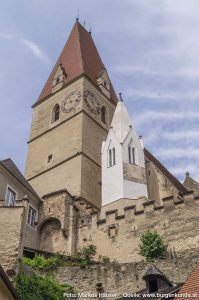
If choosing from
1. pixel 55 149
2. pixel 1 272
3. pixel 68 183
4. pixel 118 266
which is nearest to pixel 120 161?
pixel 68 183

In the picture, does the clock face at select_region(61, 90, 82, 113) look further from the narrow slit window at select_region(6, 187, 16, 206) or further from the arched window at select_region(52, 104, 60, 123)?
the narrow slit window at select_region(6, 187, 16, 206)

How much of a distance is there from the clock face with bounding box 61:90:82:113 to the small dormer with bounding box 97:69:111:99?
9.58 ft

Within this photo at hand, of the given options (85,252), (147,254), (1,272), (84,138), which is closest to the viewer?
(1,272)

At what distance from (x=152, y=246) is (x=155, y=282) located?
6073 millimetres

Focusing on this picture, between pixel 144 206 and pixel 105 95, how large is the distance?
1459cm

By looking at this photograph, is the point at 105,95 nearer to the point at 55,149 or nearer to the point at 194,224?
the point at 55,149

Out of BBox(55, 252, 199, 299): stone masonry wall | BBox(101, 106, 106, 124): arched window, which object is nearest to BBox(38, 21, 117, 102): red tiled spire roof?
BBox(101, 106, 106, 124): arched window

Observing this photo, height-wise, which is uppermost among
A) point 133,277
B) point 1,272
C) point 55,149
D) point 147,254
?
point 55,149

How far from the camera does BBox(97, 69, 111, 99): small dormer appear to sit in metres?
36.2

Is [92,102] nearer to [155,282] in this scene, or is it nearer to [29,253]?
[29,253]

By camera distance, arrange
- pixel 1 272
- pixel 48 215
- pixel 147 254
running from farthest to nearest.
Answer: pixel 48 215 < pixel 147 254 < pixel 1 272

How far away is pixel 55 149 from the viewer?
31625 millimetres

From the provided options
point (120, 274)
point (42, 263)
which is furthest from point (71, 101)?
point (120, 274)

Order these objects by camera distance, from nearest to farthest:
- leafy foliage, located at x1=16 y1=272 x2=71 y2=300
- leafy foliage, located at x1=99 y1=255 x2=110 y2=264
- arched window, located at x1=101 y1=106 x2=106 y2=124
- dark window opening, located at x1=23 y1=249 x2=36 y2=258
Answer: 1. leafy foliage, located at x1=16 y1=272 x2=71 y2=300
2. leafy foliage, located at x1=99 y1=255 x2=110 y2=264
3. dark window opening, located at x1=23 y1=249 x2=36 y2=258
4. arched window, located at x1=101 y1=106 x2=106 y2=124
